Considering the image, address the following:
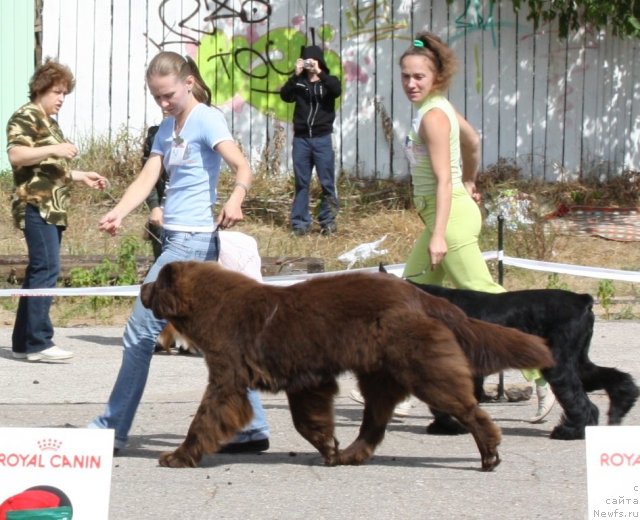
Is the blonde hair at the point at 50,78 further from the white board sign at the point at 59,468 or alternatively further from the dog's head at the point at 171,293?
the white board sign at the point at 59,468

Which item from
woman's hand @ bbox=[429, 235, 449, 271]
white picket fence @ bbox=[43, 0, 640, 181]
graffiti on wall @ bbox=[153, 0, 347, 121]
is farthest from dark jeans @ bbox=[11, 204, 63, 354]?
graffiti on wall @ bbox=[153, 0, 347, 121]

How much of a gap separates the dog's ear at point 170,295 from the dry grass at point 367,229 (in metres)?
4.60

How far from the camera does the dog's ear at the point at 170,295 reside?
19.2ft

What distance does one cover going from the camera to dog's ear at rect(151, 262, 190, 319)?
5863 millimetres

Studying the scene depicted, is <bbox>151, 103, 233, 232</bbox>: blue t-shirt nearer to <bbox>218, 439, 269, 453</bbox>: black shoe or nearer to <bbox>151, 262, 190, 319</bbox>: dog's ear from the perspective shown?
<bbox>151, 262, 190, 319</bbox>: dog's ear

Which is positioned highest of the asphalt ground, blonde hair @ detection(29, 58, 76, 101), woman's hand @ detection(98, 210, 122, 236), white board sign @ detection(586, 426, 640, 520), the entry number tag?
blonde hair @ detection(29, 58, 76, 101)

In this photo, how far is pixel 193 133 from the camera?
20.4ft

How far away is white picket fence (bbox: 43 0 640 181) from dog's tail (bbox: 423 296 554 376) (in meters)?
8.65

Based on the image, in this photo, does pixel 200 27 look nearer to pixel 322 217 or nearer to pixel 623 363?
pixel 322 217

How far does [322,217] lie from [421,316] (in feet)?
24.7

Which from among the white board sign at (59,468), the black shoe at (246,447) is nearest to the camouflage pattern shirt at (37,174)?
the black shoe at (246,447)

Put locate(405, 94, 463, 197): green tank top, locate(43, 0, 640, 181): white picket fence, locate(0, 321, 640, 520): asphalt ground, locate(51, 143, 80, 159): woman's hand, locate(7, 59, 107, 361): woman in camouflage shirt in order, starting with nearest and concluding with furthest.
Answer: locate(0, 321, 640, 520): asphalt ground < locate(405, 94, 463, 197): green tank top < locate(51, 143, 80, 159): woman's hand < locate(7, 59, 107, 361): woman in camouflage shirt < locate(43, 0, 640, 181): white picket fence

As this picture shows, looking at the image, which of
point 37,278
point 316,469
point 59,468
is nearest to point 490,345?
point 316,469

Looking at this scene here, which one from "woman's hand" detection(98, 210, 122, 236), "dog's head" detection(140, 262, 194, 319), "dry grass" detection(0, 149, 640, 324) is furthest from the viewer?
"dry grass" detection(0, 149, 640, 324)
